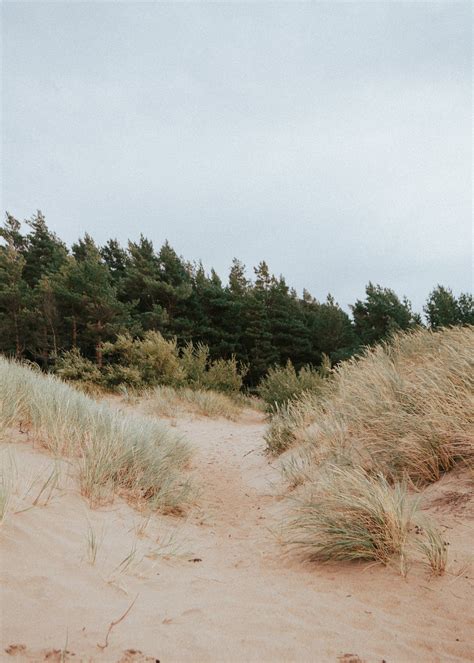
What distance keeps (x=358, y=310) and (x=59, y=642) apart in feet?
93.3

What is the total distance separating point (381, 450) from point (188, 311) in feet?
76.5

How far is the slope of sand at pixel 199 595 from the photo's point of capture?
59.4 inches

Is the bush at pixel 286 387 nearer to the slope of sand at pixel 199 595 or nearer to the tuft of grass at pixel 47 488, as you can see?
the slope of sand at pixel 199 595

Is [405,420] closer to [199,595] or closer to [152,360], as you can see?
[199,595]

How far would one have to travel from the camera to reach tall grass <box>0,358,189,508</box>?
140 inches

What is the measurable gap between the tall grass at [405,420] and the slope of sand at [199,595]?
360mm

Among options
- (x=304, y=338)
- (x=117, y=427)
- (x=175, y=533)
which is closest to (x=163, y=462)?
(x=117, y=427)

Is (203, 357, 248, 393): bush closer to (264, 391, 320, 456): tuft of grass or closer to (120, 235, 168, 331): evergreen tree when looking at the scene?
(120, 235, 168, 331): evergreen tree

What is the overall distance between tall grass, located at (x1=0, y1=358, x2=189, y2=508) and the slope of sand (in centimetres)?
29

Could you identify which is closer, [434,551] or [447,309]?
[434,551]

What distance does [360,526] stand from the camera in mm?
2578

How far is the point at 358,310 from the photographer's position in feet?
92.0

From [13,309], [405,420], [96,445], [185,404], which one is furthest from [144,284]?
[405,420]

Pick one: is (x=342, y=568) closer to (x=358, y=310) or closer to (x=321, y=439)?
(x=321, y=439)
